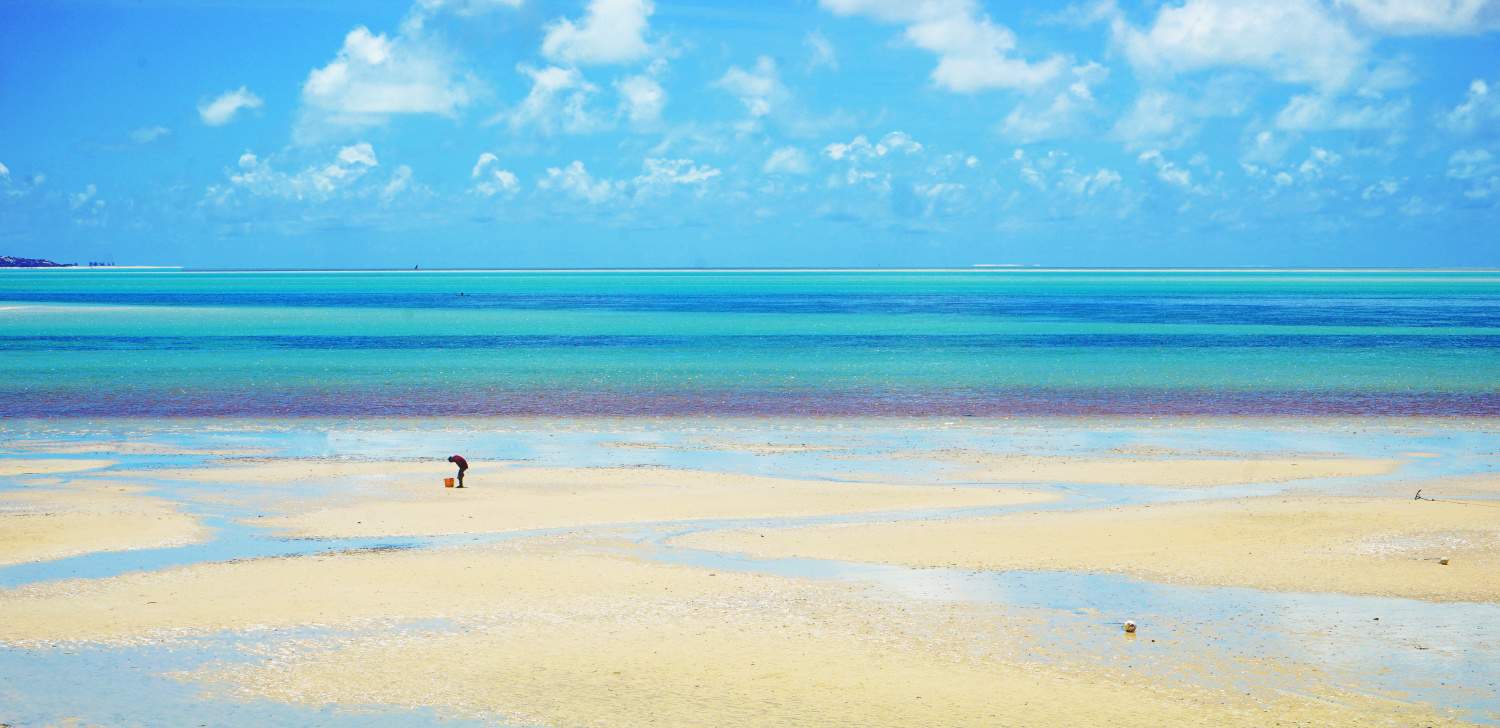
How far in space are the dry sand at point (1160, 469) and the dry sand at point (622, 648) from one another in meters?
10.5

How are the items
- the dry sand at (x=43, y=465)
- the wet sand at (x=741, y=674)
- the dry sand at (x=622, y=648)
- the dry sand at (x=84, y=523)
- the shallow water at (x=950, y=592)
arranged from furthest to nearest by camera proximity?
the dry sand at (x=43, y=465) < the dry sand at (x=84, y=523) < the shallow water at (x=950, y=592) < the dry sand at (x=622, y=648) < the wet sand at (x=741, y=674)

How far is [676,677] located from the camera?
42.8ft

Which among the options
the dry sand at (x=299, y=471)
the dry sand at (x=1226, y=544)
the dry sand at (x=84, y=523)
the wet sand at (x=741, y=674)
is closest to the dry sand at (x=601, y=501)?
the dry sand at (x=299, y=471)

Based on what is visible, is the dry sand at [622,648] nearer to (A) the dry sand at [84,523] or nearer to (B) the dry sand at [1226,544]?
(A) the dry sand at [84,523]

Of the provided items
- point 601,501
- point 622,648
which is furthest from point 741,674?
point 601,501

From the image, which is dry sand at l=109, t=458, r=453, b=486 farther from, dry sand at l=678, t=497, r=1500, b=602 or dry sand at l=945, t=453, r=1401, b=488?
dry sand at l=945, t=453, r=1401, b=488

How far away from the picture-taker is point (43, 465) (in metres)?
27.5

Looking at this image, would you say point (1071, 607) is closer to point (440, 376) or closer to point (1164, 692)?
point (1164, 692)

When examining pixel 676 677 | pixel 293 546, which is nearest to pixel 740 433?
pixel 293 546

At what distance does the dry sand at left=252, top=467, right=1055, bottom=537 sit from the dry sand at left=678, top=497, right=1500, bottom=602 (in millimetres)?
1879

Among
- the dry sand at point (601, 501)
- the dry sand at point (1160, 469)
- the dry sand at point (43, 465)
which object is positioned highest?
the dry sand at point (1160, 469)

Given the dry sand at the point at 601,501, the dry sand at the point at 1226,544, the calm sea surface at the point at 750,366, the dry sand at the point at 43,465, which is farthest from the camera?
the calm sea surface at the point at 750,366

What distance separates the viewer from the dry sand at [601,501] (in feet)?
68.8

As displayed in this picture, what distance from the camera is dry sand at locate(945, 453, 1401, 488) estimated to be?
83.7 feet
